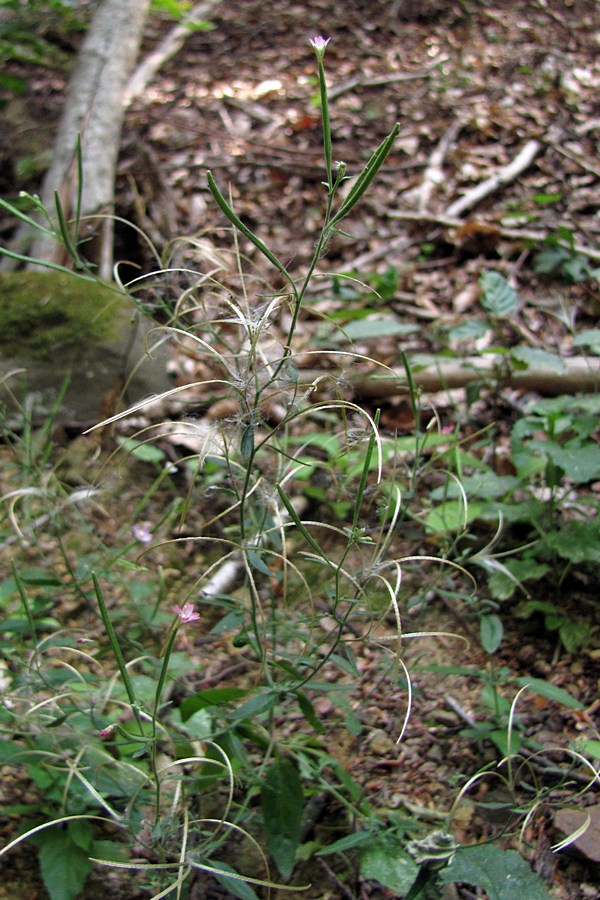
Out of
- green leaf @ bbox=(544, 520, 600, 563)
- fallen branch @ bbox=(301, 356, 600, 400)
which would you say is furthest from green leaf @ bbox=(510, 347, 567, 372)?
green leaf @ bbox=(544, 520, 600, 563)

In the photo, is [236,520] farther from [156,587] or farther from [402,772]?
[402,772]

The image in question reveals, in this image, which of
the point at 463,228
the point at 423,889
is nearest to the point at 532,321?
the point at 463,228

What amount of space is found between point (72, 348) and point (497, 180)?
2.45 m

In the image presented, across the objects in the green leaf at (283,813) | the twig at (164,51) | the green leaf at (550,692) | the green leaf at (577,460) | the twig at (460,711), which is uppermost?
the twig at (164,51)

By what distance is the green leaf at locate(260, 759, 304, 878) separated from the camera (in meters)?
1.26

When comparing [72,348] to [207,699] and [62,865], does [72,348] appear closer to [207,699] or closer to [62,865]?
[207,699]

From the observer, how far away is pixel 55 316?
2.72 metres

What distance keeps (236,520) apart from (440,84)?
408cm

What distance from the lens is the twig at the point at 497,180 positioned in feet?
12.2

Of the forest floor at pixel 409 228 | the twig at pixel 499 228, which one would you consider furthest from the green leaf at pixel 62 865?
the twig at pixel 499 228

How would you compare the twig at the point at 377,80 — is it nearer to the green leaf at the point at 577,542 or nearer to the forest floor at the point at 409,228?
the forest floor at the point at 409,228

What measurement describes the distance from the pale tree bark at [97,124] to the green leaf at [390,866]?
2.28m

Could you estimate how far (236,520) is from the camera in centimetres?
192

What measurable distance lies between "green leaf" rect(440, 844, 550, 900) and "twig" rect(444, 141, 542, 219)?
122 inches
